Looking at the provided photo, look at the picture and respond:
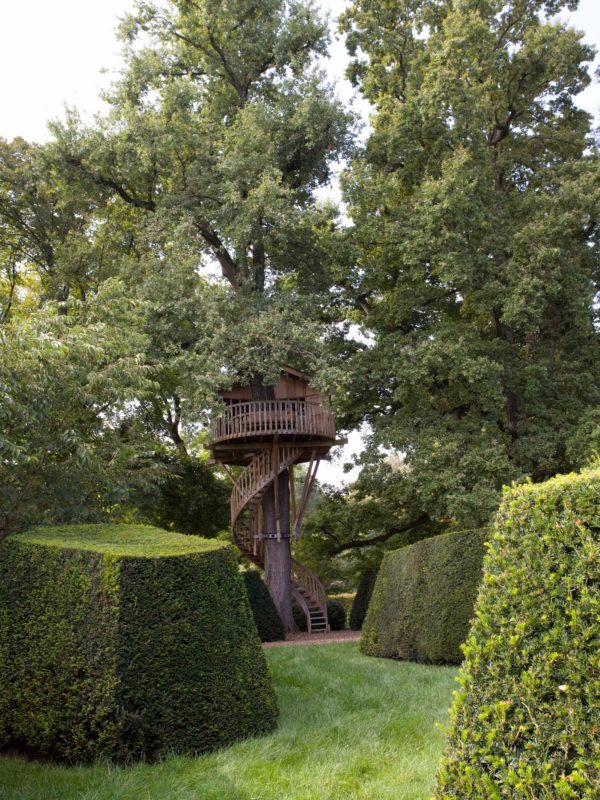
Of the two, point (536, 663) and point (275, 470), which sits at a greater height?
point (275, 470)

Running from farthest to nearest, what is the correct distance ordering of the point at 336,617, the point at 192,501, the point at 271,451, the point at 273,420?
the point at 192,501, the point at 336,617, the point at 271,451, the point at 273,420

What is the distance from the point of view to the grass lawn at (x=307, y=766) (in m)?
4.41

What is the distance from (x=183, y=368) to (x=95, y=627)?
38.5ft

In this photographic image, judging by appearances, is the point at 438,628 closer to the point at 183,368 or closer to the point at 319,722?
the point at 319,722

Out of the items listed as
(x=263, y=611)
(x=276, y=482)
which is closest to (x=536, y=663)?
(x=263, y=611)

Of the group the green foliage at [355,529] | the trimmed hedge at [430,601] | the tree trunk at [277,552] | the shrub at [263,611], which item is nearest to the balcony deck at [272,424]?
the tree trunk at [277,552]

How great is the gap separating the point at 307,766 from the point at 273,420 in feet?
45.3

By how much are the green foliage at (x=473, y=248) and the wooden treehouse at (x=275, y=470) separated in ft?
5.42

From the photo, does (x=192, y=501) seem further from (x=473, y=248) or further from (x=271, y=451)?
(x=473, y=248)

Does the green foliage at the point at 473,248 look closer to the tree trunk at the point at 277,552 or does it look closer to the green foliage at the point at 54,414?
the tree trunk at the point at 277,552

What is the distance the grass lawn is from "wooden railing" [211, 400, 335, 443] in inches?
453

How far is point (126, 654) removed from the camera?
5387 mm

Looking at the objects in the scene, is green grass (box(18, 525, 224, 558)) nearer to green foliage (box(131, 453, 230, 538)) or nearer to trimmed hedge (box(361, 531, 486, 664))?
trimmed hedge (box(361, 531, 486, 664))

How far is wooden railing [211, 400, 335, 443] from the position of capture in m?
18.4
